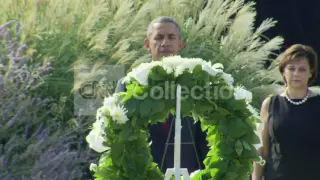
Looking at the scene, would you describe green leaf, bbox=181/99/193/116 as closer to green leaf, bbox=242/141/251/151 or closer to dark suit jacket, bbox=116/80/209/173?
green leaf, bbox=242/141/251/151

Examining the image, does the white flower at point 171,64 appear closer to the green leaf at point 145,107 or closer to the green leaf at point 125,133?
the green leaf at point 145,107

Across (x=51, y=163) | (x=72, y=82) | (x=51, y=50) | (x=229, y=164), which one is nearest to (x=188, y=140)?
(x=229, y=164)

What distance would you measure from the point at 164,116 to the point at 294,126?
1.03 metres

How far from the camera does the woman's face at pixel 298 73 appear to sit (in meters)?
3.81

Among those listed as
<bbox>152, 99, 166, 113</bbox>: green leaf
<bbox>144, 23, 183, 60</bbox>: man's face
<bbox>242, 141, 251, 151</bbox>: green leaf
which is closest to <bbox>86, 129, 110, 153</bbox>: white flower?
<bbox>152, 99, 166, 113</bbox>: green leaf

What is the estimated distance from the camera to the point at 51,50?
5.19 m

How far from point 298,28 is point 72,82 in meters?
3.77

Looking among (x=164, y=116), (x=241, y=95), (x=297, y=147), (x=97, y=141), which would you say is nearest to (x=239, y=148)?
(x=241, y=95)

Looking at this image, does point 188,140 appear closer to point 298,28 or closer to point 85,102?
point 85,102

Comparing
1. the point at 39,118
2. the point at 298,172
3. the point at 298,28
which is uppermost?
the point at 298,28

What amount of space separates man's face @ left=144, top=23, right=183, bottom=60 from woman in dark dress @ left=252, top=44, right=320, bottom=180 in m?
0.64

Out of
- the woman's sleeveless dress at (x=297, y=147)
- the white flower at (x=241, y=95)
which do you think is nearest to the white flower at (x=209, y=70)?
the white flower at (x=241, y=95)

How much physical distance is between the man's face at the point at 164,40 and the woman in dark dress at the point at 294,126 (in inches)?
25.1

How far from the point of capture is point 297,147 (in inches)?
146
